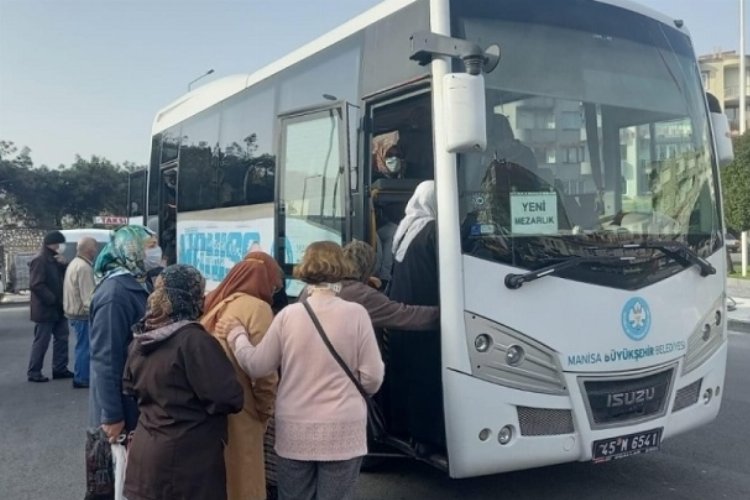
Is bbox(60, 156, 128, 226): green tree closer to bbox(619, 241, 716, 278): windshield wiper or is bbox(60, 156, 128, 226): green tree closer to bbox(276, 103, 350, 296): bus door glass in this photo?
bbox(276, 103, 350, 296): bus door glass

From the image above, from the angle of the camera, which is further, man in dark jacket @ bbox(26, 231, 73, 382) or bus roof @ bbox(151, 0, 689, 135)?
man in dark jacket @ bbox(26, 231, 73, 382)

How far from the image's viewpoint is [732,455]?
5.97 metres

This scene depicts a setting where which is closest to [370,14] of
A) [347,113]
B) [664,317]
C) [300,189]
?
[347,113]

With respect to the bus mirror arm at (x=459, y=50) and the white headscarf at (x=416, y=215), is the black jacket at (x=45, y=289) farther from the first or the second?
the bus mirror arm at (x=459, y=50)

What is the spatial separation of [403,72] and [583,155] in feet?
4.13

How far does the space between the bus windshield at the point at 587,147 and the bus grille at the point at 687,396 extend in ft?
2.66

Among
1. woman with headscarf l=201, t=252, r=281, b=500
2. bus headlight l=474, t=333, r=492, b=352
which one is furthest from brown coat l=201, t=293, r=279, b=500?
bus headlight l=474, t=333, r=492, b=352

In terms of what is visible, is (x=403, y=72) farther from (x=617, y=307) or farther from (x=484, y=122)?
(x=617, y=307)

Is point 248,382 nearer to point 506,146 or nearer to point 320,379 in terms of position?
point 320,379

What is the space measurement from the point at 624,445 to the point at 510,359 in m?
0.97

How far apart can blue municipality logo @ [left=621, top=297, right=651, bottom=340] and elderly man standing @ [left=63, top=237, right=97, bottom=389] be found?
654 cm

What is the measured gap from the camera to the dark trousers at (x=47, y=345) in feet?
32.3

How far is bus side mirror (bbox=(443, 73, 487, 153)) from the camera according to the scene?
4.14 metres

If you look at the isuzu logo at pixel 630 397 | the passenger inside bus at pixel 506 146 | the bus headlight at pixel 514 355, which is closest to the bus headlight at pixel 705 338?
the isuzu logo at pixel 630 397
